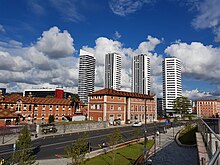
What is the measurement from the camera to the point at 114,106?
65438 millimetres

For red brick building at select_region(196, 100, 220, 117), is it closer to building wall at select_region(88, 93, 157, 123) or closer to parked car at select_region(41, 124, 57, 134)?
building wall at select_region(88, 93, 157, 123)

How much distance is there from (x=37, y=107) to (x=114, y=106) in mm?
24962

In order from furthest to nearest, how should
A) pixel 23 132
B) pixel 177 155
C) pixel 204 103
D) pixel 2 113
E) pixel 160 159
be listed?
pixel 204 103, pixel 2 113, pixel 177 155, pixel 160 159, pixel 23 132

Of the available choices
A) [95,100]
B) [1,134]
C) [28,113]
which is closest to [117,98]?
[95,100]

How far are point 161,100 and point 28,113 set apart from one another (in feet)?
513

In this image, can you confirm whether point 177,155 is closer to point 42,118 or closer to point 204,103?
point 42,118

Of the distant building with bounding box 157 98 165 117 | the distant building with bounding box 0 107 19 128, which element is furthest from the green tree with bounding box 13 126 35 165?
the distant building with bounding box 157 98 165 117

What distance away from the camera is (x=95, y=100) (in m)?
65.1

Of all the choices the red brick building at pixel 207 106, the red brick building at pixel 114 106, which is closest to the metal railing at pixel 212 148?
the red brick building at pixel 114 106

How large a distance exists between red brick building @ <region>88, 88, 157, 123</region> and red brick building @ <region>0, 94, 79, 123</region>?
39.6ft

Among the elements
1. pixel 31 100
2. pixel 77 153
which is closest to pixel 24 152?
pixel 77 153

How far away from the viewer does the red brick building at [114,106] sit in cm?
6277

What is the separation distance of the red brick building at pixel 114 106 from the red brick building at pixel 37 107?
39.6 feet

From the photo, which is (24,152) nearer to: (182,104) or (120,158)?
(120,158)
